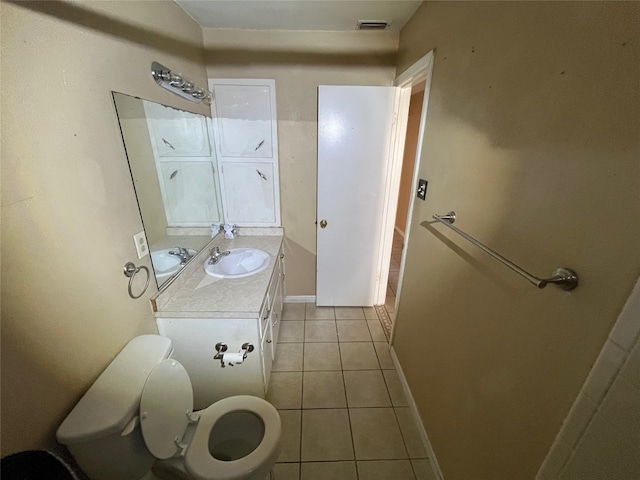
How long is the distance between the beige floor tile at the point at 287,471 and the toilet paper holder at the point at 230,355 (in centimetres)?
59

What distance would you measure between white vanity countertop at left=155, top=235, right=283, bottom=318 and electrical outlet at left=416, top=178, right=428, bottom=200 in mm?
1051

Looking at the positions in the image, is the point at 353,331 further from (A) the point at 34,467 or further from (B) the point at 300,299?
(A) the point at 34,467

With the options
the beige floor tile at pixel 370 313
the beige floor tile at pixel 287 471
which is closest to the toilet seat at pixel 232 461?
the beige floor tile at pixel 287 471

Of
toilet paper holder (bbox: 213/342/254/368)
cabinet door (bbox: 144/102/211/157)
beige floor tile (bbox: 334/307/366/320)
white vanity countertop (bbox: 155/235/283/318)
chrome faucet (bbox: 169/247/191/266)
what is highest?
cabinet door (bbox: 144/102/211/157)

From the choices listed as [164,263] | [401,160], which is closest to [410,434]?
[164,263]

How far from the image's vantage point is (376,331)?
2.21 metres

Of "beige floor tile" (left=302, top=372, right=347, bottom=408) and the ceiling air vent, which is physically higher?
the ceiling air vent

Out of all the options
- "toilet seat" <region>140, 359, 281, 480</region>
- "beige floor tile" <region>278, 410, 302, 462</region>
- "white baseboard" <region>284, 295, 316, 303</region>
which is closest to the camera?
"toilet seat" <region>140, 359, 281, 480</region>

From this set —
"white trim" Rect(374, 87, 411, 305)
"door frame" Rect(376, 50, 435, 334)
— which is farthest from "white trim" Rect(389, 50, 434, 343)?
"white trim" Rect(374, 87, 411, 305)

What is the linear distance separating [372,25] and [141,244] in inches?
78.5

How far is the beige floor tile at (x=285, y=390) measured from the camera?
159 cm

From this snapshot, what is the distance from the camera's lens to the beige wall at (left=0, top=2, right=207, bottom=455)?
639mm

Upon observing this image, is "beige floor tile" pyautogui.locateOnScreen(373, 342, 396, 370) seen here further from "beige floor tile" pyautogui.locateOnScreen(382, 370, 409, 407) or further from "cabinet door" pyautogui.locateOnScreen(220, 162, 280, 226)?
"cabinet door" pyautogui.locateOnScreen(220, 162, 280, 226)

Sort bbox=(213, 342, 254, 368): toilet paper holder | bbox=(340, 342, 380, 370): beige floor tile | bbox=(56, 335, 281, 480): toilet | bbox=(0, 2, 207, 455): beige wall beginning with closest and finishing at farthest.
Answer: bbox=(0, 2, 207, 455): beige wall → bbox=(56, 335, 281, 480): toilet → bbox=(213, 342, 254, 368): toilet paper holder → bbox=(340, 342, 380, 370): beige floor tile
